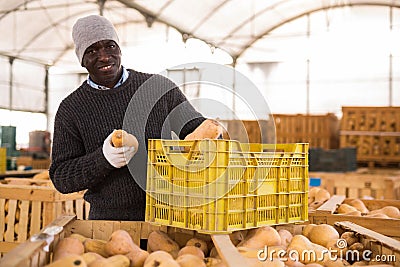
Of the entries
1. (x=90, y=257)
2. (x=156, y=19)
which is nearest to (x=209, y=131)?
(x=90, y=257)

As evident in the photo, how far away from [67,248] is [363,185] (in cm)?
403

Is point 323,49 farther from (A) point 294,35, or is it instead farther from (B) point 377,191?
(B) point 377,191

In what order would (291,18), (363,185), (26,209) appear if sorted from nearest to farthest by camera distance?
(26,209), (363,185), (291,18)

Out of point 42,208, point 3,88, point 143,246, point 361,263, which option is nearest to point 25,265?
point 143,246

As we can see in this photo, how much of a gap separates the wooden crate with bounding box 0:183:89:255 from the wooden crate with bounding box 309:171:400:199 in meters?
2.71

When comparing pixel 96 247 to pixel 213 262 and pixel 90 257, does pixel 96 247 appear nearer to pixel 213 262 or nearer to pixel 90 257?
pixel 90 257

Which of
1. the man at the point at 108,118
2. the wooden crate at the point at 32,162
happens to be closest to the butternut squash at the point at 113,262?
the man at the point at 108,118

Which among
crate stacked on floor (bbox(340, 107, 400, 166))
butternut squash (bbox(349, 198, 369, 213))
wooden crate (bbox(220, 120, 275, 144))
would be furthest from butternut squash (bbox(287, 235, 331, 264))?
wooden crate (bbox(220, 120, 275, 144))

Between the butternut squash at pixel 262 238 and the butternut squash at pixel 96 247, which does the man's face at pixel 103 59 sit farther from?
the butternut squash at pixel 262 238

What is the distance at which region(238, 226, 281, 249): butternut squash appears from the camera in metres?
1.90

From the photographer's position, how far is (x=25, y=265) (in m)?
1.49

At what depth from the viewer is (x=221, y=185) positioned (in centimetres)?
174

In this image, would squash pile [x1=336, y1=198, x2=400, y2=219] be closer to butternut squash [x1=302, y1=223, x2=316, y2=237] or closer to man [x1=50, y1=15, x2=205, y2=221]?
butternut squash [x1=302, y1=223, x2=316, y2=237]

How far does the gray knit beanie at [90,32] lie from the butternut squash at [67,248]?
0.88 metres
